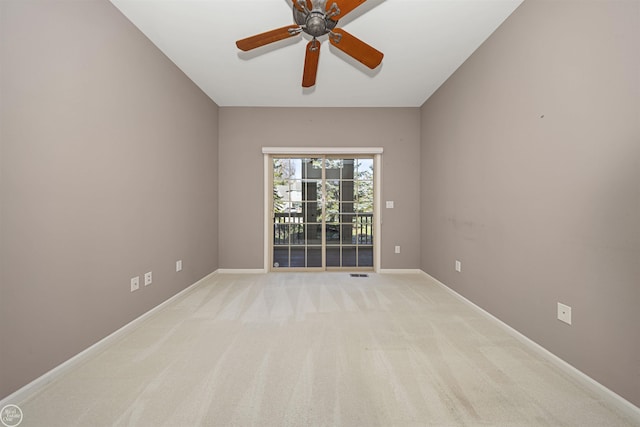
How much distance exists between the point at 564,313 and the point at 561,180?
0.87m

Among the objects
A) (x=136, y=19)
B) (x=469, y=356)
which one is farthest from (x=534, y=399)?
(x=136, y=19)

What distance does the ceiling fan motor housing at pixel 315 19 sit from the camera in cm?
155

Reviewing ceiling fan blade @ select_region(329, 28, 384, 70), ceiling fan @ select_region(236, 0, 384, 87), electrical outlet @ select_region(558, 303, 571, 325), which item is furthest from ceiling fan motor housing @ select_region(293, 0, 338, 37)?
electrical outlet @ select_region(558, 303, 571, 325)

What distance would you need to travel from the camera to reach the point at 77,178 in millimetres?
1658

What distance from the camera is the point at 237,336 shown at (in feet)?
6.57

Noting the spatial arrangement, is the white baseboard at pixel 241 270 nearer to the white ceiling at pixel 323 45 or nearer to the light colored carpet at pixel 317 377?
the light colored carpet at pixel 317 377

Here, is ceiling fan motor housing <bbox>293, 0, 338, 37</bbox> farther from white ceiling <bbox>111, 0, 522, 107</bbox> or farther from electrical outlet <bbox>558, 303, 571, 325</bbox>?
electrical outlet <bbox>558, 303, 571, 325</bbox>

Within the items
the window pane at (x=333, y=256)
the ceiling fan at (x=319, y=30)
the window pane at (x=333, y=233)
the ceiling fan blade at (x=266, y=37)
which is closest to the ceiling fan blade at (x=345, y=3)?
the ceiling fan at (x=319, y=30)

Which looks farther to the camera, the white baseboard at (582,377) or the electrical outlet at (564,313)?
the electrical outlet at (564,313)

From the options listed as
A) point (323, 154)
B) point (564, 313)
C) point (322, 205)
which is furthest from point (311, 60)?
point (564, 313)

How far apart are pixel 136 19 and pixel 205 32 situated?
541 mm

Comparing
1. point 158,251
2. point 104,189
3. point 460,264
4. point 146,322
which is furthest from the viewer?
point 460,264

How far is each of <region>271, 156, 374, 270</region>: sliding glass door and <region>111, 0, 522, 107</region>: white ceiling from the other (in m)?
1.00

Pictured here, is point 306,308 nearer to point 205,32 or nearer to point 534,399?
point 534,399
